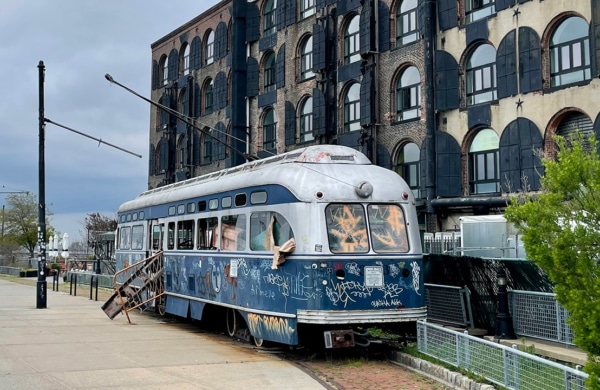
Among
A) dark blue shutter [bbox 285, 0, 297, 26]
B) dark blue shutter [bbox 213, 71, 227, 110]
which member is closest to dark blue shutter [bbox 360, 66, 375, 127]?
dark blue shutter [bbox 285, 0, 297, 26]

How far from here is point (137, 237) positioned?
20.7 metres

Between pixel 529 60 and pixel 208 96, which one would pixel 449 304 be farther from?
pixel 208 96

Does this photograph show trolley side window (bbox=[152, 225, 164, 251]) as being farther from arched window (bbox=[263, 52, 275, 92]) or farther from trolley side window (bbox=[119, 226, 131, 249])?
arched window (bbox=[263, 52, 275, 92])

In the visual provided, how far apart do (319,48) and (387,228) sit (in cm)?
2204

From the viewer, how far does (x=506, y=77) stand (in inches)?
987

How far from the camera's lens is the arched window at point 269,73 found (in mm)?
38469

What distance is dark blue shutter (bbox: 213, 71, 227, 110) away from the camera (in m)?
41.3

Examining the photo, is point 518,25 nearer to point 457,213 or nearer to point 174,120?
point 457,213

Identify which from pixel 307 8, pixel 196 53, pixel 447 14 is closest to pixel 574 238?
pixel 447 14

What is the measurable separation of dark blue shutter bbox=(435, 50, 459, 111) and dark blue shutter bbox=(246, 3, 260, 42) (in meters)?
14.5

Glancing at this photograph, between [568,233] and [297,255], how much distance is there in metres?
6.19

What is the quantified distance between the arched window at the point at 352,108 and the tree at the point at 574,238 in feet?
84.2

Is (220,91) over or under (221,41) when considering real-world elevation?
under

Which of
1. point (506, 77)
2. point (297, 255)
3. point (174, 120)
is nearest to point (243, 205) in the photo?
point (297, 255)
